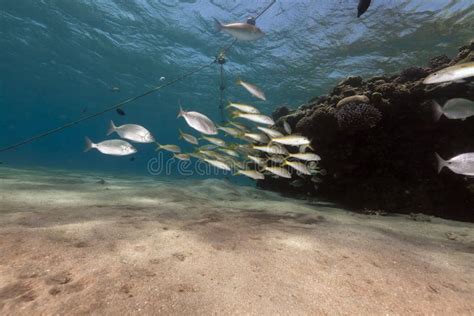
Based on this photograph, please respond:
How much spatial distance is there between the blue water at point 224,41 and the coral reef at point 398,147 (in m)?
10.4

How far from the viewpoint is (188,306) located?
2.11 m

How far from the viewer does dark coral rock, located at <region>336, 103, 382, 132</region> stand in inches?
272

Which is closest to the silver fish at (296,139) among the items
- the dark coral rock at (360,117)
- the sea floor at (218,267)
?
the sea floor at (218,267)

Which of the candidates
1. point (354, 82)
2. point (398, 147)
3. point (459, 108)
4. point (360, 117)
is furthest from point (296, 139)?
point (354, 82)

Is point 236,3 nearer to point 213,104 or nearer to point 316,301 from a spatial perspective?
point 316,301

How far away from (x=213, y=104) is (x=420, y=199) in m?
39.1

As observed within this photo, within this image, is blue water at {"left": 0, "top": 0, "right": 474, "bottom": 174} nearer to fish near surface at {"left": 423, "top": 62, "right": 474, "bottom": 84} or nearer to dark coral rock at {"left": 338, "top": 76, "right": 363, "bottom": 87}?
dark coral rock at {"left": 338, "top": 76, "right": 363, "bottom": 87}

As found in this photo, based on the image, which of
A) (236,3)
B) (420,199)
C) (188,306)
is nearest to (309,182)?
(420,199)

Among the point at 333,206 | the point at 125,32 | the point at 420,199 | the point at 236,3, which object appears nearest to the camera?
the point at 420,199

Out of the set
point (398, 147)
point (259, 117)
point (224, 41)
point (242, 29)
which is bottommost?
point (398, 147)

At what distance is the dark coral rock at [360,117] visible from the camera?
6.91m

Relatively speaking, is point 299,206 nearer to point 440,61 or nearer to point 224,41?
point 440,61

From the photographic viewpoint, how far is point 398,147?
7570 millimetres

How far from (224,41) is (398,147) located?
1917 centimetres
